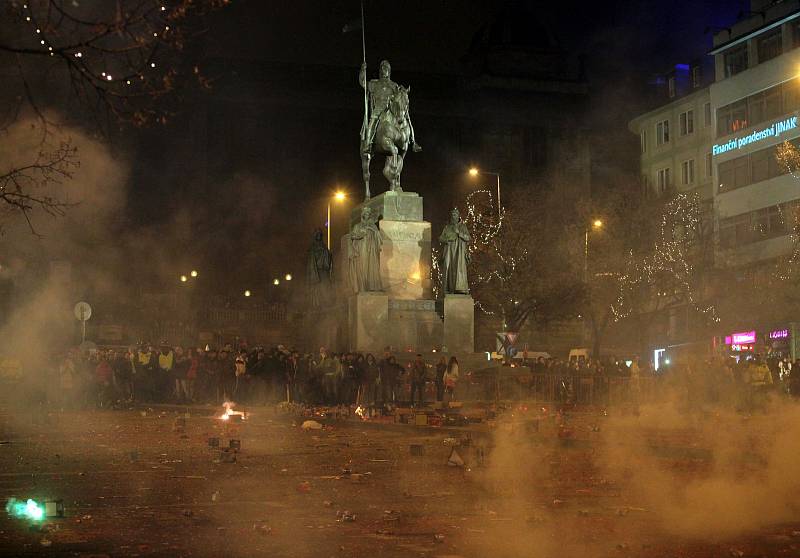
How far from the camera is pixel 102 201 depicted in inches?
1499

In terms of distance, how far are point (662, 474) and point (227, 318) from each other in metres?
39.1

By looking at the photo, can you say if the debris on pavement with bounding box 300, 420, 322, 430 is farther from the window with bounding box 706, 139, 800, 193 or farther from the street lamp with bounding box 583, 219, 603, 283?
the window with bounding box 706, 139, 800, 193

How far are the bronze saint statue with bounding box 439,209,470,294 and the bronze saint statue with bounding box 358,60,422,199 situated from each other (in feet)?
6.13

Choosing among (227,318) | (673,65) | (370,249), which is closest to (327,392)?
(370,249)

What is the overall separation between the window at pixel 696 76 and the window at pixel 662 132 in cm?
293

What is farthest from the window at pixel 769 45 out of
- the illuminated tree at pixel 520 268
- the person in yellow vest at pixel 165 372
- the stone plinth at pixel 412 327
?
the person in yellow vest at pixel 165 372

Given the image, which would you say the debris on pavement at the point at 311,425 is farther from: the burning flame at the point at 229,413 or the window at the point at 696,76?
the window at the point at 696,76

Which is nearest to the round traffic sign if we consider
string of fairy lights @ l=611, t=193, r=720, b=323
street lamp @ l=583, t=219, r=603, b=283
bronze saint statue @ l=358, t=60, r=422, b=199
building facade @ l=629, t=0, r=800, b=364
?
bronze saint statue @ l=358, t=60, r=422, b=199

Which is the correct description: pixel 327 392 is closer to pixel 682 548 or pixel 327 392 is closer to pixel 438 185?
pixel 682 548

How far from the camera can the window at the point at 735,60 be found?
2194 inches

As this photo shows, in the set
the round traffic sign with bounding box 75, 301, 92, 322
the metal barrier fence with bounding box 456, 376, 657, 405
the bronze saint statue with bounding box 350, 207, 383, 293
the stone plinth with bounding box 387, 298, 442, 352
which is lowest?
the metal barrier fence with bounding box 456, 376, 657, 405

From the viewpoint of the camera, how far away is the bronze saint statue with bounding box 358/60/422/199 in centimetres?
3138

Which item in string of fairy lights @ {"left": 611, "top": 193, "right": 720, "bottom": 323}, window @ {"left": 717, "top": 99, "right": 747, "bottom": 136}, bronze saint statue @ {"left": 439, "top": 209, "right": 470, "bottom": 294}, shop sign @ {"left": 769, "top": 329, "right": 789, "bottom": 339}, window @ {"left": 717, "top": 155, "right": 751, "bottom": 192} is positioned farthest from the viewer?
window @ {"left": 717, "top": 99, "right": 747, "bottom": 136}

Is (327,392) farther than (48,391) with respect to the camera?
No
